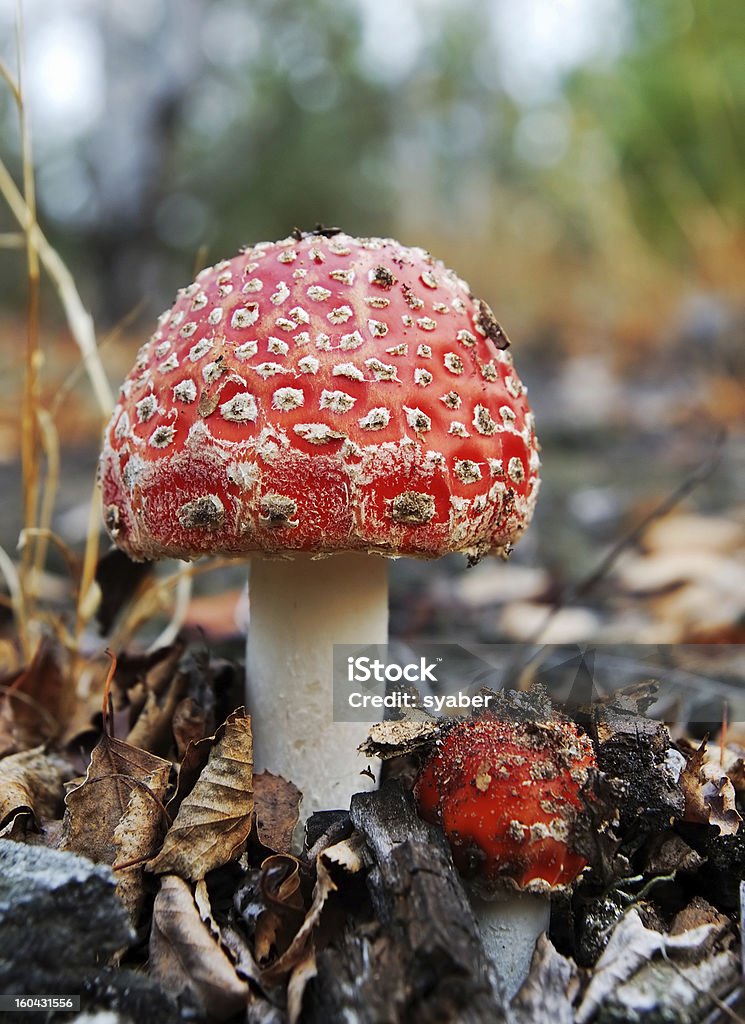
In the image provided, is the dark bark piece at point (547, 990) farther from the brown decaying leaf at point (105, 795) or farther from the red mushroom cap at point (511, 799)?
the brown decaying leaf at point (105, 795)

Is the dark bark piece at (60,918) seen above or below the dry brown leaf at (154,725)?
above

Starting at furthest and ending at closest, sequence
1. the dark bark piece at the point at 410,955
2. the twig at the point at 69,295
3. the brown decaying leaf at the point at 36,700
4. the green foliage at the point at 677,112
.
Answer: the green foliage at the point at 677,112 → the twig at the point at 69,295 → the brown decaying leaf at the point at 36,700 → the dark bark piece at the point at 410,955

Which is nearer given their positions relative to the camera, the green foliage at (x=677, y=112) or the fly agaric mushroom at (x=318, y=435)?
the fly agaric mushroom at (x=318, y=435)

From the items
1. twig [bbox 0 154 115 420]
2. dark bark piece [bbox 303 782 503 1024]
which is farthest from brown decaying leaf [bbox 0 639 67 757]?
dark bark piece [bbox 303 782 503 1024]

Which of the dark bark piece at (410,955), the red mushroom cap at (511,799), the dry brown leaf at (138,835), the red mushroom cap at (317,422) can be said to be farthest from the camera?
the red mushroom cap at (317,422)

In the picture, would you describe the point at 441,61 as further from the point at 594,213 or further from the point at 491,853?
the point at 491,853

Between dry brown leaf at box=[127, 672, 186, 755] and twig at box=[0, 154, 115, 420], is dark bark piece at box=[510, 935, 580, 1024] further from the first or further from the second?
twig at box=[0, 154, 115, 420]

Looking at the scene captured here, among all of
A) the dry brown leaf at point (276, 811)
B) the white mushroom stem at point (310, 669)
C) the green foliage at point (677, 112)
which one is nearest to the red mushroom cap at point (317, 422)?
the white mushroom stem at point (310, 669)
